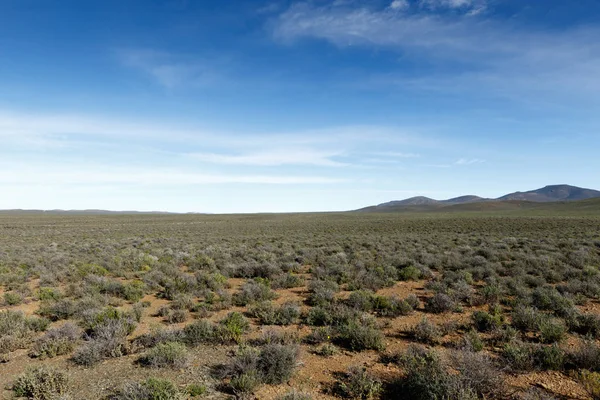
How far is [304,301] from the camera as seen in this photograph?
38.4 feet

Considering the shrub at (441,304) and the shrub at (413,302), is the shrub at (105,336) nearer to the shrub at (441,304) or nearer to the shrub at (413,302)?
the shrub at (413,302)

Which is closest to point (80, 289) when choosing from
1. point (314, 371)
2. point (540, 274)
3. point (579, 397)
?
point (314, 371)

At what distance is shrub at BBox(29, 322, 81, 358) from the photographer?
294 inches

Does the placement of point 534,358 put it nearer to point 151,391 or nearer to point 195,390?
point 195,390

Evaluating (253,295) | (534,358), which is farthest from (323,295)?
(534,358)

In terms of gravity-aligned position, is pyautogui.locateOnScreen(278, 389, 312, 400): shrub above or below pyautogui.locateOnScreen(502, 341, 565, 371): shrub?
below

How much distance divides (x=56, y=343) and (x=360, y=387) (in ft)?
23.0

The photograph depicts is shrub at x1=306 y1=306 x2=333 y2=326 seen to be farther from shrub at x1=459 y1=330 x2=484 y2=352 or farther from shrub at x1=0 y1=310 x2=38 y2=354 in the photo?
shrub at x1=0 y1=310 x2=38 y2=354

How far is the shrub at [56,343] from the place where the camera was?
746cm

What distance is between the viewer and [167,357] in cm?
684

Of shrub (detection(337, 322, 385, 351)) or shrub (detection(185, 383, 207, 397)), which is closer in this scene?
shrub (detection(185, 383, 207, 397))

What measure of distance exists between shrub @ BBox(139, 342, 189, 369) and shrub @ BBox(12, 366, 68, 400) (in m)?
1.45

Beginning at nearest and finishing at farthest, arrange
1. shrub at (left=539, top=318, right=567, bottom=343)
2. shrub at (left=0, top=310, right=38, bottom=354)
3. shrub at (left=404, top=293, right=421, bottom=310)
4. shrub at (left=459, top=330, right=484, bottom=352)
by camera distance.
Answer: shrub at (left=459, top=330, right=484, bottom=352) → shrub at (left=539, top=318, right=567, bottom=343) → shrub at (left=0, top=310, right=38, bottom=354) → shrub at (left=404, top=293, right=421, bottom=310)

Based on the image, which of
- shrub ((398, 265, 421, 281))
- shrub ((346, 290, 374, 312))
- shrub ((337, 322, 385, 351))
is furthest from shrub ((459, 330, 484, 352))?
shrub ((398, 265, 421, 281))
